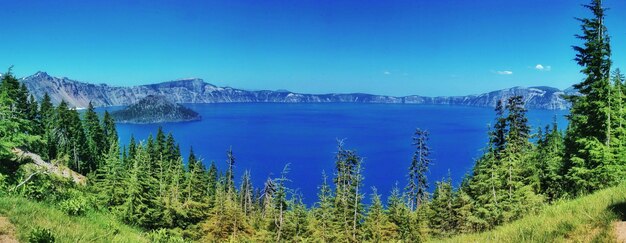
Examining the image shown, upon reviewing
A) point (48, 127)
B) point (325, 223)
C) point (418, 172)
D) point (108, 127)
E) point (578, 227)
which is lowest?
point (325, 223)

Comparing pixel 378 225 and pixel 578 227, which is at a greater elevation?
pixel 578 227

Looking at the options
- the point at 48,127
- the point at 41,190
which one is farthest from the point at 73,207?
the point at 48,127

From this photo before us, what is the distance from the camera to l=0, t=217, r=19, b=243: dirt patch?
20.7 ft

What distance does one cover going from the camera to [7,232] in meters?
6.50

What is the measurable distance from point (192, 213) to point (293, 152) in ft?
481

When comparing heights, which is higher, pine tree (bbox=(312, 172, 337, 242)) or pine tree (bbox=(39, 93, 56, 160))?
pine tree (bbox=(39, 93, 56, 160))

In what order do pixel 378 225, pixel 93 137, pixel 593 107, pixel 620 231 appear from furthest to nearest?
pixel 93 137 → pixel 378 225 → pixel 593 107 → pixel 620 231


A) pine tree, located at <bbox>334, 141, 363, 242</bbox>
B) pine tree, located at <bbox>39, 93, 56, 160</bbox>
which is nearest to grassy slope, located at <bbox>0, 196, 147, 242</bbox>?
pine tree, located at <bbox>334, 141, 363, 242</bbox>

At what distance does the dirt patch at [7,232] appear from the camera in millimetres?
6323

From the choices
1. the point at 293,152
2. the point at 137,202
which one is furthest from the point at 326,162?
the point at 137,202

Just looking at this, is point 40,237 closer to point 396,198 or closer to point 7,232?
point 7,232

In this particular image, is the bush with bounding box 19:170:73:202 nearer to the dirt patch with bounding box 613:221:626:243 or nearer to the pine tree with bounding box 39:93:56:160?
the dirt patch with bounding box 613:221:626:243

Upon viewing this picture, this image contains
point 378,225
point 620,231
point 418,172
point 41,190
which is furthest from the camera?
point 418,172

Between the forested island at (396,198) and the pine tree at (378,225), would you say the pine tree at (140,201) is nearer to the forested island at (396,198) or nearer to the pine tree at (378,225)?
the forested island at (396,198)
